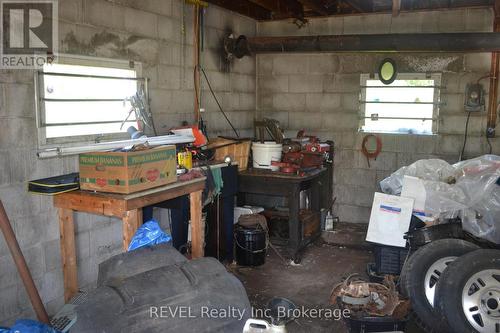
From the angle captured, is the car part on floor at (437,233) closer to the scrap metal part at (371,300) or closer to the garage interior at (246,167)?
the garage interior at (246,167)

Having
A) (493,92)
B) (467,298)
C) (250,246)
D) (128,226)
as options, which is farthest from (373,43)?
(128,226)

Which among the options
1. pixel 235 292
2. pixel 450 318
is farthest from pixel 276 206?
pixel 235 292

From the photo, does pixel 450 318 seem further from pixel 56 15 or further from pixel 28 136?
pixel 56 15

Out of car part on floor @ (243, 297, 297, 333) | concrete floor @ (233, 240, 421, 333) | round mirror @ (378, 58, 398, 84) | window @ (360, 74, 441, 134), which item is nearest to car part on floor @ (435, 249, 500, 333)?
concrete floor @ (233, 240, 421, 333)

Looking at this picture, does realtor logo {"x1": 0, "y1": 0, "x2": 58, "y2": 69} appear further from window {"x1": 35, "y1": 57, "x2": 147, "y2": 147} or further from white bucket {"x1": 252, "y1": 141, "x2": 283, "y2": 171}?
white bucket {"x1": 252, "y1": 141, "x2": 283, "y2": 171}

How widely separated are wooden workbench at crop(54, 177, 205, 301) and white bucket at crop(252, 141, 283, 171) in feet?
4.30

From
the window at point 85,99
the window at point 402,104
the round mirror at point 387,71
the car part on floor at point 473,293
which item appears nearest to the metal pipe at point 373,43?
the round mirror at point 387,71

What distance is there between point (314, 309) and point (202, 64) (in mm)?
2646

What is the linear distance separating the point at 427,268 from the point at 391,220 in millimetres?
591

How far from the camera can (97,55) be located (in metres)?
3.56

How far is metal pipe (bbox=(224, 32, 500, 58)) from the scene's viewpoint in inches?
175

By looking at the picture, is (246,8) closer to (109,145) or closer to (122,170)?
(109,145)

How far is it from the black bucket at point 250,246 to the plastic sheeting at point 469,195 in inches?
58.4

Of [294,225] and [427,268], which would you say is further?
[294,225]
